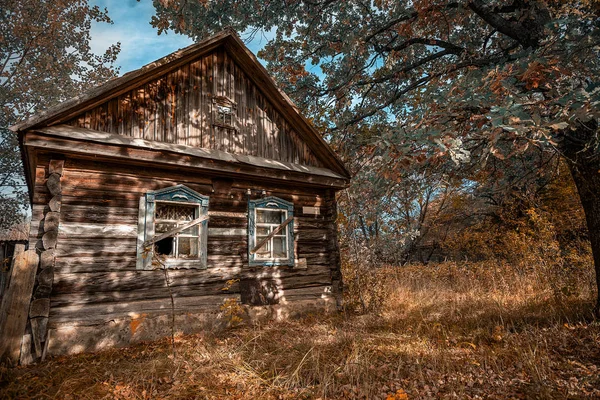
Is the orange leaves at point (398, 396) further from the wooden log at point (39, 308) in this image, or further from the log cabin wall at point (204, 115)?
the log cabin wall at point (204, 115)

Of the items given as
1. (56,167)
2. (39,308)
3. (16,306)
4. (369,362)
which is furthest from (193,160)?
(369,362)

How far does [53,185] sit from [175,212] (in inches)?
82.2

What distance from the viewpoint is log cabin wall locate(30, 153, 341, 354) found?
18.3 feet

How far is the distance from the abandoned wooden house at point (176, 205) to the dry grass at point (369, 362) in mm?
733

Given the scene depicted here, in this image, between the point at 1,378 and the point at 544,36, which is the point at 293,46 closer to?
the point at 544,36

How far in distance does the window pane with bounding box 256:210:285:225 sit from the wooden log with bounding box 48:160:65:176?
12.6 ft

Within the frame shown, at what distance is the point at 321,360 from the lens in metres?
4.91

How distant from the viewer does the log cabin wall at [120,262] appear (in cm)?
558

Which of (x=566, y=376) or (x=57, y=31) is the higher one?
(x=57, y=31)

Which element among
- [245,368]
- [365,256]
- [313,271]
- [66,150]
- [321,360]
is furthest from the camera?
[365,256]

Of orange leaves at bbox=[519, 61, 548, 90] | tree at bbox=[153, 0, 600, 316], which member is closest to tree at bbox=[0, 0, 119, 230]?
tree at bbox=[153, 0, 600, 316]

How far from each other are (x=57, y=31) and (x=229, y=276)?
18.8 metres

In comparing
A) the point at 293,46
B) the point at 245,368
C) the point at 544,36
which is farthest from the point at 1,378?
the point at 544,36

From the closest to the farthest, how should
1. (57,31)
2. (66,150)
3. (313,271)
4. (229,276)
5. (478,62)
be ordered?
(66,150), (478,62), (229,276), (313,271), (57,31)
